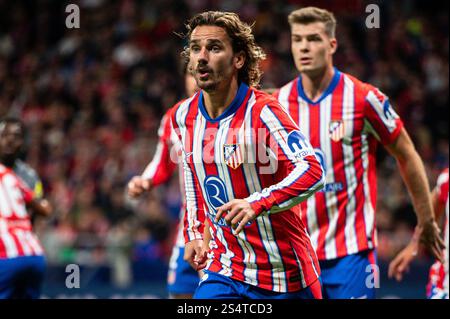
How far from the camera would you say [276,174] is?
3.85 metres

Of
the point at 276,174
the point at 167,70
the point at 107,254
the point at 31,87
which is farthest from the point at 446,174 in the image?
the point at 31,87

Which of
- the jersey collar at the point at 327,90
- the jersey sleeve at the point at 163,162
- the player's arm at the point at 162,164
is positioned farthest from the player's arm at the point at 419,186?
the jersey sleeve at the point at 163,162

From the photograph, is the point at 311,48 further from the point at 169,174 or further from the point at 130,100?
the point at 130,100

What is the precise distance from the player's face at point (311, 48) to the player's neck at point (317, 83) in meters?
0.04

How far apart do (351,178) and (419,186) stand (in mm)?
426

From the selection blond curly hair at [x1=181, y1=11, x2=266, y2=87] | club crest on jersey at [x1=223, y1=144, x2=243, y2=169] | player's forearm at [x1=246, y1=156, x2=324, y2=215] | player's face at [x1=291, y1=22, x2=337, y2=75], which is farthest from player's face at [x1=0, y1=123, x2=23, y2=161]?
player's forearm at [x1=246, y1=156, x2=324, y2=215]

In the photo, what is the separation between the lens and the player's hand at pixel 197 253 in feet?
13.4

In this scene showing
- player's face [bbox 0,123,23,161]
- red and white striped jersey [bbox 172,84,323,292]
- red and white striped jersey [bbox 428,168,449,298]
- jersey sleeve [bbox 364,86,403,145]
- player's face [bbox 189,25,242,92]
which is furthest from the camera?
player's face [bbox 0,123,23,161]

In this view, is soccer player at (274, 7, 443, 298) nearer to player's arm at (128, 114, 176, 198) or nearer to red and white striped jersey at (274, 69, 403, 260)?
red and white striped jersey at (274, 69, 403, 260)

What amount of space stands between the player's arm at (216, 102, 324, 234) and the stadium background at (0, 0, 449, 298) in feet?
18.7

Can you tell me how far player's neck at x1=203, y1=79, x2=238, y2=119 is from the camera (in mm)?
3963

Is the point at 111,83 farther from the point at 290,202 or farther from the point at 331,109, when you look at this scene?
the point at 290,202

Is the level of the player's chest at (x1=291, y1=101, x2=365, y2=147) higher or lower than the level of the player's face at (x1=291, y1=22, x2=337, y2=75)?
lower

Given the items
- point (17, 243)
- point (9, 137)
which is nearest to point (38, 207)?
point (17, 243)
